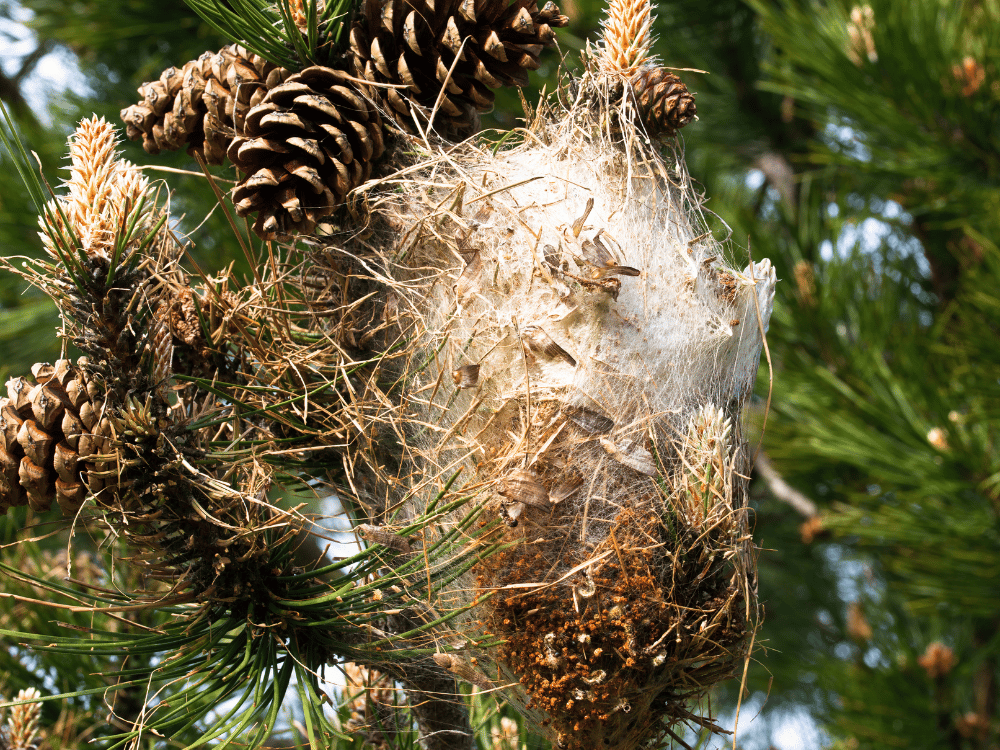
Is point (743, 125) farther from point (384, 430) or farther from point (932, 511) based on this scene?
point (384, 430)

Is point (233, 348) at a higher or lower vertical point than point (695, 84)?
higher

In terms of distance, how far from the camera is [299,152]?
0.82 m

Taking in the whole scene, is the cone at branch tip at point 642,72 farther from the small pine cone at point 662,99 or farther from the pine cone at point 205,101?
the pine cone at point 205,101

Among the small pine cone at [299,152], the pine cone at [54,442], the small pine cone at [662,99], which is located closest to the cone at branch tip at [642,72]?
the small pine cone at [662,99]

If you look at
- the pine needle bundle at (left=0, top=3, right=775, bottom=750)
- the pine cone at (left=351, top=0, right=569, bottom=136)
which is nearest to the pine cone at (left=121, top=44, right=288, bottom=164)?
the pine needle bundle at (left=0, top=3, right=775, bottom=750)

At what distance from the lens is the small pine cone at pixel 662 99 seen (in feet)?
2.88

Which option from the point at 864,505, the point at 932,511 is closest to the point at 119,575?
the point at 932,511

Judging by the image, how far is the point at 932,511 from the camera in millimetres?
1937

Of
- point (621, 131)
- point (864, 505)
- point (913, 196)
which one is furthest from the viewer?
point (913, 196)

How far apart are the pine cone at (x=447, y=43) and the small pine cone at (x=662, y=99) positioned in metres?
0.12

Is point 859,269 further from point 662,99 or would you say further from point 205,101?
point 205,101

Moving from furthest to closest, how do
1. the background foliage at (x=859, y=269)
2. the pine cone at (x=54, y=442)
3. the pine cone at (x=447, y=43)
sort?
the background foliage at (x=859, y=269) < the pine cone at (x=447, y=43) < the pine cone at (x=54, y=442)

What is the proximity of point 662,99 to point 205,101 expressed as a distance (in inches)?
21.3

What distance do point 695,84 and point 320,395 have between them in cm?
221
